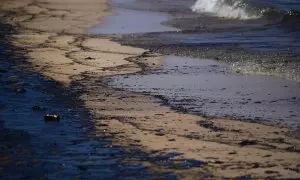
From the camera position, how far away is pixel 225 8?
24.5 m

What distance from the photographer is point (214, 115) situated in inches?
289

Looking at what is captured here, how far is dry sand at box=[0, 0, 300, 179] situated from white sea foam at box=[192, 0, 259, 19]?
28.7 feet

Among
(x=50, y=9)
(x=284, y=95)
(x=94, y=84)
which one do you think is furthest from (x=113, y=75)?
(x=50, y=9)

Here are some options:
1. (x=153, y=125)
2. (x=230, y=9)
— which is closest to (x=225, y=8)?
(x=230, y=9)

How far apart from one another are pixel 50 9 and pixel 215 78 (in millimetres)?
17334

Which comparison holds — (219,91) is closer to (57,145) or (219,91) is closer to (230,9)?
(57,145)

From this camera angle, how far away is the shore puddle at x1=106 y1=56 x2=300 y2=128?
7434 millimetres

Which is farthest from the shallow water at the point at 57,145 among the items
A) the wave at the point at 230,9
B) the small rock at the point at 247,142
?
the wave at the point at 230,9

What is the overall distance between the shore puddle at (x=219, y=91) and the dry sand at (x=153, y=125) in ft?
1.01

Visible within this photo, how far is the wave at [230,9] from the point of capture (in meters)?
21.9

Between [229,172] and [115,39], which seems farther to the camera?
[115,39]

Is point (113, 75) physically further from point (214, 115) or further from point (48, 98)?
point (214, 115)

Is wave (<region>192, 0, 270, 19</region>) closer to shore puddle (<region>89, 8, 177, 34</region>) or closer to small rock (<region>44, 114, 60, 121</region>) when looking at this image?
shore puddle (<region>89, 8, 177, 34</region>)

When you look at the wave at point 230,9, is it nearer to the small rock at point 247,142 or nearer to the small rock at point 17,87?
the small rock at point 17,87
